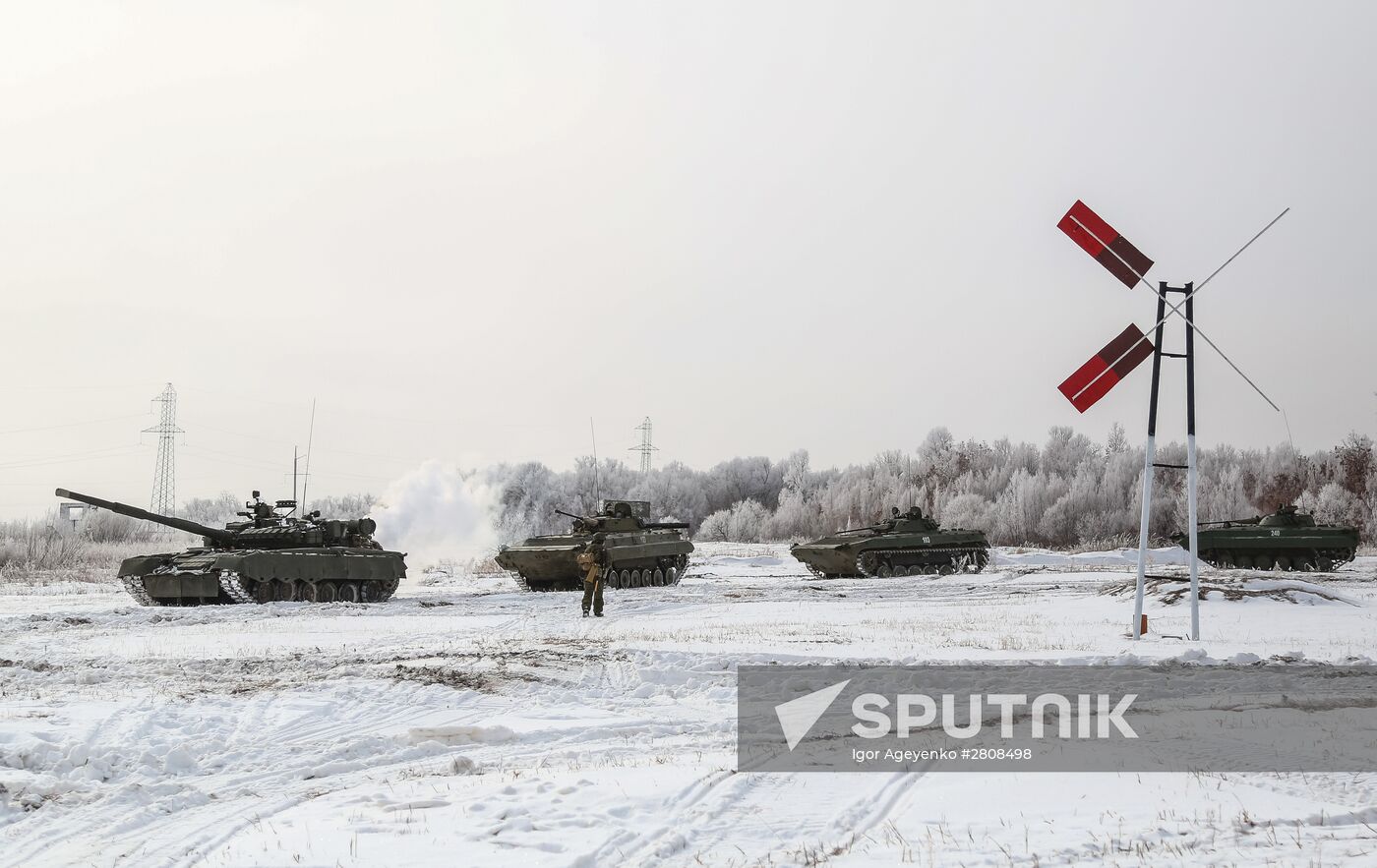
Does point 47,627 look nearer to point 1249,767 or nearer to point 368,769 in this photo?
point 368,769

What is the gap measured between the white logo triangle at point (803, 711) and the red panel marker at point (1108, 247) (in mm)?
5898

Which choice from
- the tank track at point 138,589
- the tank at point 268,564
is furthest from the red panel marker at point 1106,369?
the tank track at point 138,589

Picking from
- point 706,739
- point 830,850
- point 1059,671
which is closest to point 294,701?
point 706,739

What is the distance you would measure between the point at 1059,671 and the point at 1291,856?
624cm

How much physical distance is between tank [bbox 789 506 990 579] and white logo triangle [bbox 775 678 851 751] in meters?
23.2

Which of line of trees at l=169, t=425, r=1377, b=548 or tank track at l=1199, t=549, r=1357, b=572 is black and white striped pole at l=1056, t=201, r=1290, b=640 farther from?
line of trees at l=169, t=425, r=1377, b=548

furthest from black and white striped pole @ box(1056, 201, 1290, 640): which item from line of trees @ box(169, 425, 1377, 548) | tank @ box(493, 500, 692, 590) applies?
line of trees @ box(169, 425, 1377, 548)

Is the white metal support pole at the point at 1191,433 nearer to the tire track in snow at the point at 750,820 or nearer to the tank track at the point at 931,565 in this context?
the tire track in snow at the point at 750,820

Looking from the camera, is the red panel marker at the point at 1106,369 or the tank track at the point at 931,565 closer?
Result: the red panel marker at the point at 1106,369

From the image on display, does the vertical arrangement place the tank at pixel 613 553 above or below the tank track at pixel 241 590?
above

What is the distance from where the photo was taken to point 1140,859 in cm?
531

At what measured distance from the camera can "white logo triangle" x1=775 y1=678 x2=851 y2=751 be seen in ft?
28.6

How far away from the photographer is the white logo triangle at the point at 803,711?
28.6ft

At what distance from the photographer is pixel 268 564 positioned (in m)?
24.4
